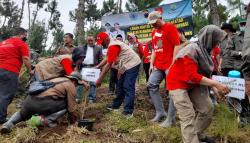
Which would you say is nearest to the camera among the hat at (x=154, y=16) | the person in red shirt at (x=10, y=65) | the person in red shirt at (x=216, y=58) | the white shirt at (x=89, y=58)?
the hat at (x=154, y=16)

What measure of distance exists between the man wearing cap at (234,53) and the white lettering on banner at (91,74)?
90.0 inches

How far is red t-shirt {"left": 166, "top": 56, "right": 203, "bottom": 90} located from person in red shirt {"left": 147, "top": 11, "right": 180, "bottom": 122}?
4.58 ft

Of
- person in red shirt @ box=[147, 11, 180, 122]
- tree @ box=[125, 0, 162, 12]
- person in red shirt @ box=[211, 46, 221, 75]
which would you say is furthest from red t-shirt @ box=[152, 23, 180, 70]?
tree @ box=[125, 0, 162, 12]

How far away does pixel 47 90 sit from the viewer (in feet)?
17.7

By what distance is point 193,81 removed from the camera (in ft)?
12.8

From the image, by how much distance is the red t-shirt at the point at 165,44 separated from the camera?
5434 mm

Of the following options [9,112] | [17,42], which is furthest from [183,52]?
[9,112]

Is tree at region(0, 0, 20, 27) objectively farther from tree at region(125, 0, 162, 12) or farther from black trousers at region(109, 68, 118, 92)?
black trousers at region(109, 68, 118, 92)

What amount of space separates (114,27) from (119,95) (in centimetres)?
705

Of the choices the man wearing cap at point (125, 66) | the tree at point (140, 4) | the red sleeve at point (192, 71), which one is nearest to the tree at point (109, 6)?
the tree at point (140, 4)

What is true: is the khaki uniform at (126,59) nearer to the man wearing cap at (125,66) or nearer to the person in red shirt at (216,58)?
the man wearing cap at (125,66)

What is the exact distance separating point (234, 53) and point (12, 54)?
3.89 metres

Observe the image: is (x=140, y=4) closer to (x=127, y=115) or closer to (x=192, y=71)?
(x=127, y=115)

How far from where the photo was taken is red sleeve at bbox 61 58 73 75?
579 cm
